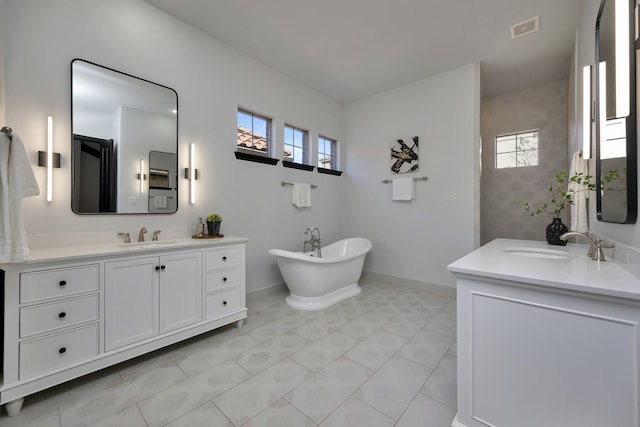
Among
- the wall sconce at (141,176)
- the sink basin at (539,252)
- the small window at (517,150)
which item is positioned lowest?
the sink basin at (539,252)

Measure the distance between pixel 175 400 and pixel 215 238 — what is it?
1.24 metres

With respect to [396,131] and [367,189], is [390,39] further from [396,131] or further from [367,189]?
[367,189]

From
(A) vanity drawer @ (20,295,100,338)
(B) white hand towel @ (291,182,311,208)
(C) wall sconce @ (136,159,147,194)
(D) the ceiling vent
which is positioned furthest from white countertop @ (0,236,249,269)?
(D) the ceiling vent

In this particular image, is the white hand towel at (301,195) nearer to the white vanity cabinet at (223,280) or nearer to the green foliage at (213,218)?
the green foliage at (213,218)

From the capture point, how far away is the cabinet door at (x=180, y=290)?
1.89m

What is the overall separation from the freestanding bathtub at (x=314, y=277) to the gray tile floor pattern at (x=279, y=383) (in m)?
0.41

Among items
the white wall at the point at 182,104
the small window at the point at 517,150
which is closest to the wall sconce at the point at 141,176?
the white wall at the point at 182,104

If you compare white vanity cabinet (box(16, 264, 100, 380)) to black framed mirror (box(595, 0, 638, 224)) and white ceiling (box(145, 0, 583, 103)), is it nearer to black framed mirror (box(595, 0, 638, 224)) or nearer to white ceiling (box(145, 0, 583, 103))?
white ceiling (box(145, 0, 583, 103))

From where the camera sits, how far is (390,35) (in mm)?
2664

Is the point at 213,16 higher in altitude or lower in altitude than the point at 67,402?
higher

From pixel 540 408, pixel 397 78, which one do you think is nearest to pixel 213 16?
pixel 397 78

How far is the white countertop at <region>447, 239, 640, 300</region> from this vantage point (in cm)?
88

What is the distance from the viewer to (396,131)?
3822 millimetres

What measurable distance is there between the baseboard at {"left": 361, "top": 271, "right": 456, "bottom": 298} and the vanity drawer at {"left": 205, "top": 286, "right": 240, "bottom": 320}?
2259 millimetres
